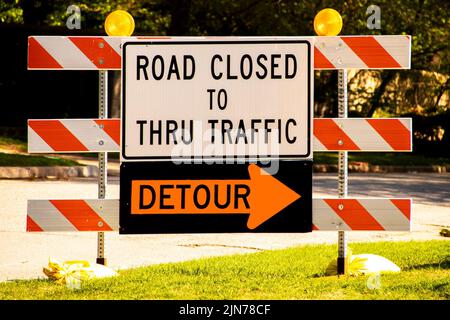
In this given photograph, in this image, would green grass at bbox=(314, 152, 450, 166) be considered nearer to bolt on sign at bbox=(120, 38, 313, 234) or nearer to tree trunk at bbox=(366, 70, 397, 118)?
tree trunk at bbox=(366, 70, 397, 118)

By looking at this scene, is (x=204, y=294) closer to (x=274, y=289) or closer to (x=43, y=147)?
(x=274, y=289)

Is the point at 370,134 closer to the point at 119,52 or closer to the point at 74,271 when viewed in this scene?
the point at 119,52

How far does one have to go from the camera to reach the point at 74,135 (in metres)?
6.45

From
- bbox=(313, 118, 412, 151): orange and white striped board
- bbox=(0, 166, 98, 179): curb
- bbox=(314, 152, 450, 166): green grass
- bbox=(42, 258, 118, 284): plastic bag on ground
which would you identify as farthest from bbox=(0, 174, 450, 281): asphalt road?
bbox=(314, 152, 450, 166): green grass

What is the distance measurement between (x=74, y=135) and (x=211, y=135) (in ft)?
3.09

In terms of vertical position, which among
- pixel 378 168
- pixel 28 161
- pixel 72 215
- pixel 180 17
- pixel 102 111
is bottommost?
pixel 72 215

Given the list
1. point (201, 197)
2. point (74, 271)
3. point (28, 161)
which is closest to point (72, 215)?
point (74, 271)

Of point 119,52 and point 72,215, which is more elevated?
point 119,52

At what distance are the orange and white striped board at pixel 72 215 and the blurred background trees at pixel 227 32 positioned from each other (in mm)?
19812

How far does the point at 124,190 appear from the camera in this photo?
6301 mm

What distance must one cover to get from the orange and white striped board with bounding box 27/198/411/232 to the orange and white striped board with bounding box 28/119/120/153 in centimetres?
37

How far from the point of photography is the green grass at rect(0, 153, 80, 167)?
18219 millimetres

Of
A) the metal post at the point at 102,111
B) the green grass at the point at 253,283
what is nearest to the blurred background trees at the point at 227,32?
the green grass at the point at 253,283
